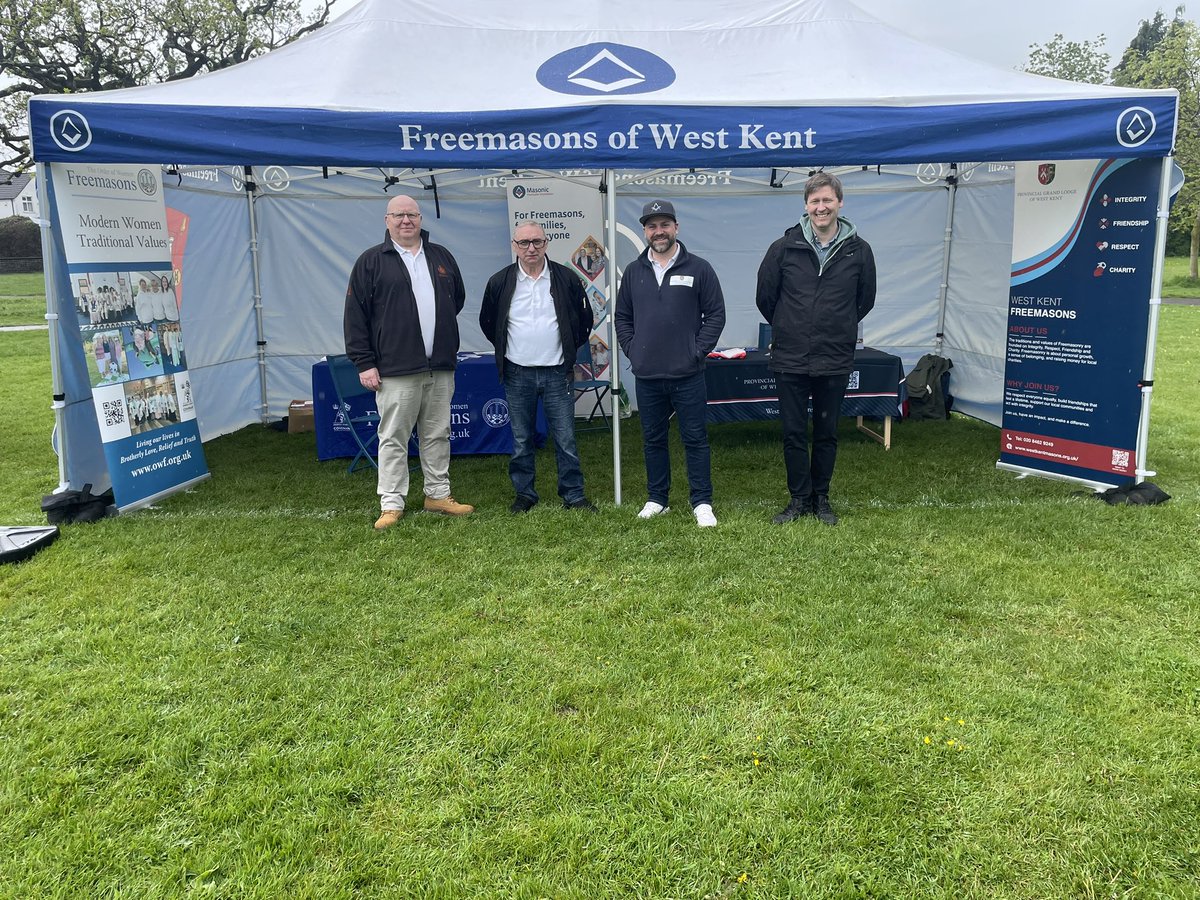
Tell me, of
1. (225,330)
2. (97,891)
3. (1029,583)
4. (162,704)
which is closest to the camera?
(97,891)

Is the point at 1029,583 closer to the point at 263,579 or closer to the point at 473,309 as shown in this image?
the point at 263,579

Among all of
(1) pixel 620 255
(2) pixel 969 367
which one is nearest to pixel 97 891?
(1) pixel 620 255

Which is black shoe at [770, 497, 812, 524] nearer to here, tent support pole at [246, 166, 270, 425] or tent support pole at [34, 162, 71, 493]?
tent support pole at [34, 162, 71, 493]

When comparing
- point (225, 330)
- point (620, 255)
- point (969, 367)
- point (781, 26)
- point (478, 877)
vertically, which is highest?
point (781, 26)

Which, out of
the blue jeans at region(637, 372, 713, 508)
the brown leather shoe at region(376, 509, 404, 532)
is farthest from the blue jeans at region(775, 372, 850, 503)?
the brown leather shoe at region(376, 509, 404, 532)

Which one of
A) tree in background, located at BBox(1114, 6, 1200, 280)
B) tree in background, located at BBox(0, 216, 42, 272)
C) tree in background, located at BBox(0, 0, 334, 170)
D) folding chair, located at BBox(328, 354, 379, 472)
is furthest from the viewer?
tree in background, located at BBox(0, 216, 42, 272)

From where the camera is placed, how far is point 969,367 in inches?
287

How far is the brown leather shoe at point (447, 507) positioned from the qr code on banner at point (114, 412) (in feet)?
5.85

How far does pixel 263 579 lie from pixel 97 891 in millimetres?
1858

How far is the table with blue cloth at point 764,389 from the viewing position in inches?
235

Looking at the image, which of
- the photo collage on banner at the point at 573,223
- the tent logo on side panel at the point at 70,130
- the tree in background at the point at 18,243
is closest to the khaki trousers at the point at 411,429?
the tent logo on side panel at the point at 70,130

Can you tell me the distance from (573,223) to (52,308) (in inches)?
166

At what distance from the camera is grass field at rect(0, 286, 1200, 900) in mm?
1977

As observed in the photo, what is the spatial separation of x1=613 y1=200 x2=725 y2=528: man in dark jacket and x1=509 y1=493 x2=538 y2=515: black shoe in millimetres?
844
